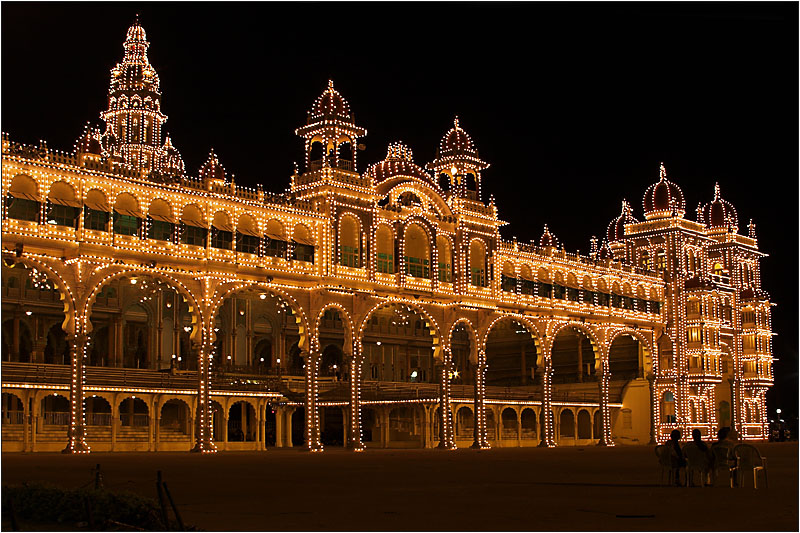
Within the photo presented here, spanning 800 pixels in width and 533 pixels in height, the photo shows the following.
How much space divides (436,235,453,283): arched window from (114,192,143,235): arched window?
683 inches

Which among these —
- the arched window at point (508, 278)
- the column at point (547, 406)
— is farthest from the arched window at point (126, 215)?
the column at point (547, 406)

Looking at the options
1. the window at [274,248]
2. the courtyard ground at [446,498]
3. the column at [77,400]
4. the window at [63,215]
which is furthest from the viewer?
the window at [274,248]

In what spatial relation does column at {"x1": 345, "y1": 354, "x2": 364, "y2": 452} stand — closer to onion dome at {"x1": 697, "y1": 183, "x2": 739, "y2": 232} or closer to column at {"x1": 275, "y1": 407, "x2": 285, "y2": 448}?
column at {"x1": 275, "y1": 407, "x2": 285, "y2": 448}

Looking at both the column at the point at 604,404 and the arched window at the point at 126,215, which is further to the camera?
the column at the point at 604,404

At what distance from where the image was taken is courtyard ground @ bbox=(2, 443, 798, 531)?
15781 mm

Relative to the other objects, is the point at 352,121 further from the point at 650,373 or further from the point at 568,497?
the point at 568,497

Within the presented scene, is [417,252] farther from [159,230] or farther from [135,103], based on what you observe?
[135,103]

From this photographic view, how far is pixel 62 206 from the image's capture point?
41688mm

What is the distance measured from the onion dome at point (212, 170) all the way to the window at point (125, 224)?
442cm

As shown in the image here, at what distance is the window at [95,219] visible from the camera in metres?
42.4

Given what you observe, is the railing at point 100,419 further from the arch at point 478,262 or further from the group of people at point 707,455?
the group of people at point 707,455

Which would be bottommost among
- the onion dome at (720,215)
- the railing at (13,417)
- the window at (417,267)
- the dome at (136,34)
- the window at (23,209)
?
the railing at (13,417)

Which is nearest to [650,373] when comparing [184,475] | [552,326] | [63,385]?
[552,326]

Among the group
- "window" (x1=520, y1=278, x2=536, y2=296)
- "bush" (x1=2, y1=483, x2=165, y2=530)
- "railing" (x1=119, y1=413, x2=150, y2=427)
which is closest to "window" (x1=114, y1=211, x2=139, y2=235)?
"railing" (x1=119, y1=413, x2=150, y2=427)
